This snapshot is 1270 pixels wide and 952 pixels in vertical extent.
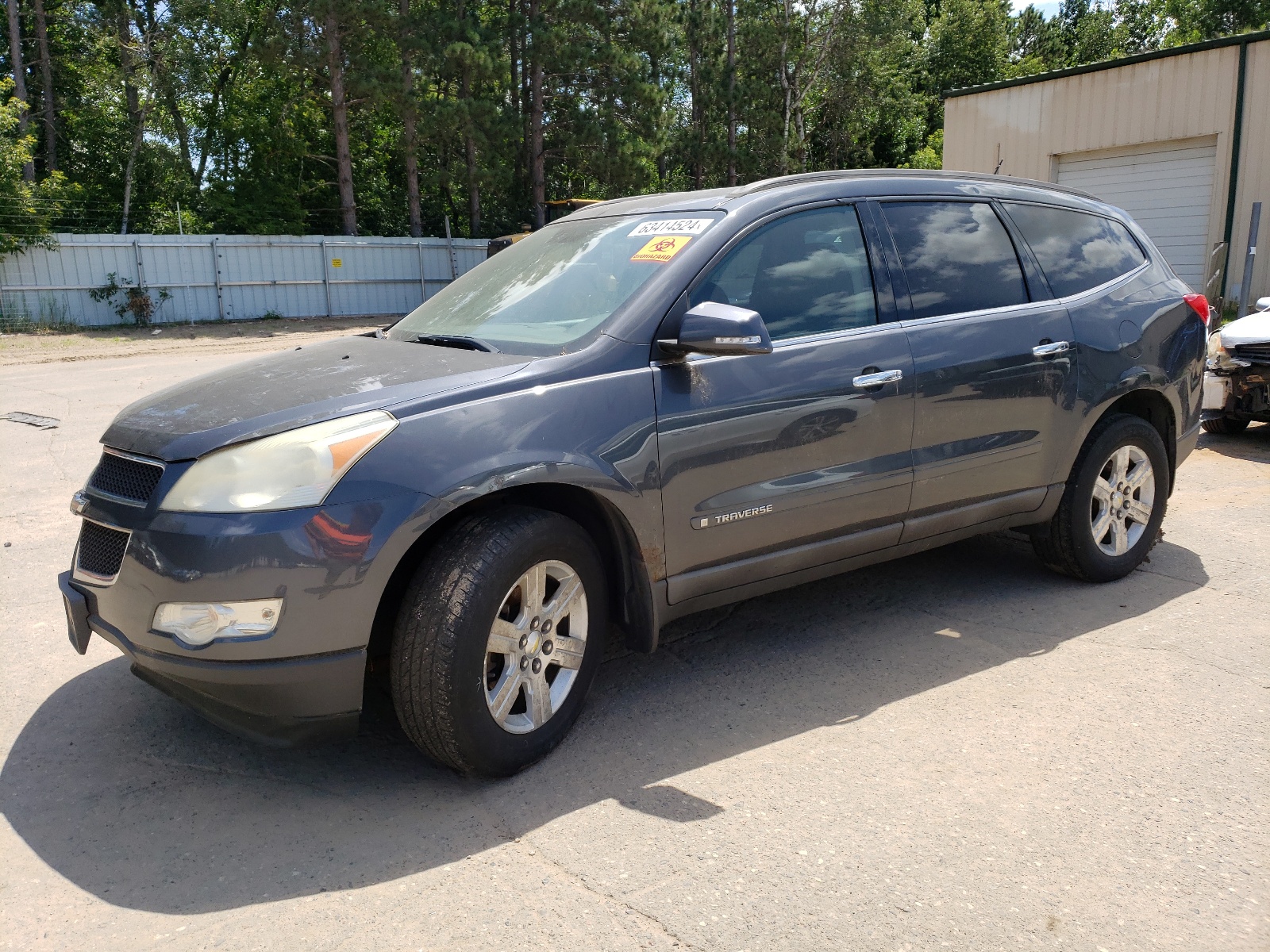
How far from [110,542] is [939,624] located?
3.25 metres

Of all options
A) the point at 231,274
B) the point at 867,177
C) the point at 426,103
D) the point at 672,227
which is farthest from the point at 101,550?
the point at 426,103

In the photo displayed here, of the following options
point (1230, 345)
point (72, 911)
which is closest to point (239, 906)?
point (72, 911)

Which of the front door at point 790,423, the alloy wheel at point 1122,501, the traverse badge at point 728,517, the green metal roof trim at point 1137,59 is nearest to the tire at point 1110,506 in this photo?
the alloy wheel at point 1122,501

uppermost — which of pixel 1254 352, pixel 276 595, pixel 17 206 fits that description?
pixel 17 206

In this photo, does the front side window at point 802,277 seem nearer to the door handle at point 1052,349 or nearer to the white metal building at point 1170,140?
the door handle at point 1052,349

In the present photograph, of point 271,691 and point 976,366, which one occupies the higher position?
point 976,366

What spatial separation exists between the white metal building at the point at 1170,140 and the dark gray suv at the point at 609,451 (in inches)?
531

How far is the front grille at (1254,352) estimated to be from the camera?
794 centimetres

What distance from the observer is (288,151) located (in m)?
→ 33.4

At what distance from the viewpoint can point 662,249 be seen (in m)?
3.71

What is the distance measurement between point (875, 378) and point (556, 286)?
1234 millimetres

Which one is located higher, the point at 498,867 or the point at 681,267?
the point at 681,267

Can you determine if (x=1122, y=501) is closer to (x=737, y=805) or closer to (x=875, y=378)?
(x=875, y=378)

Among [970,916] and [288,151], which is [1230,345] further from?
[288,151]
